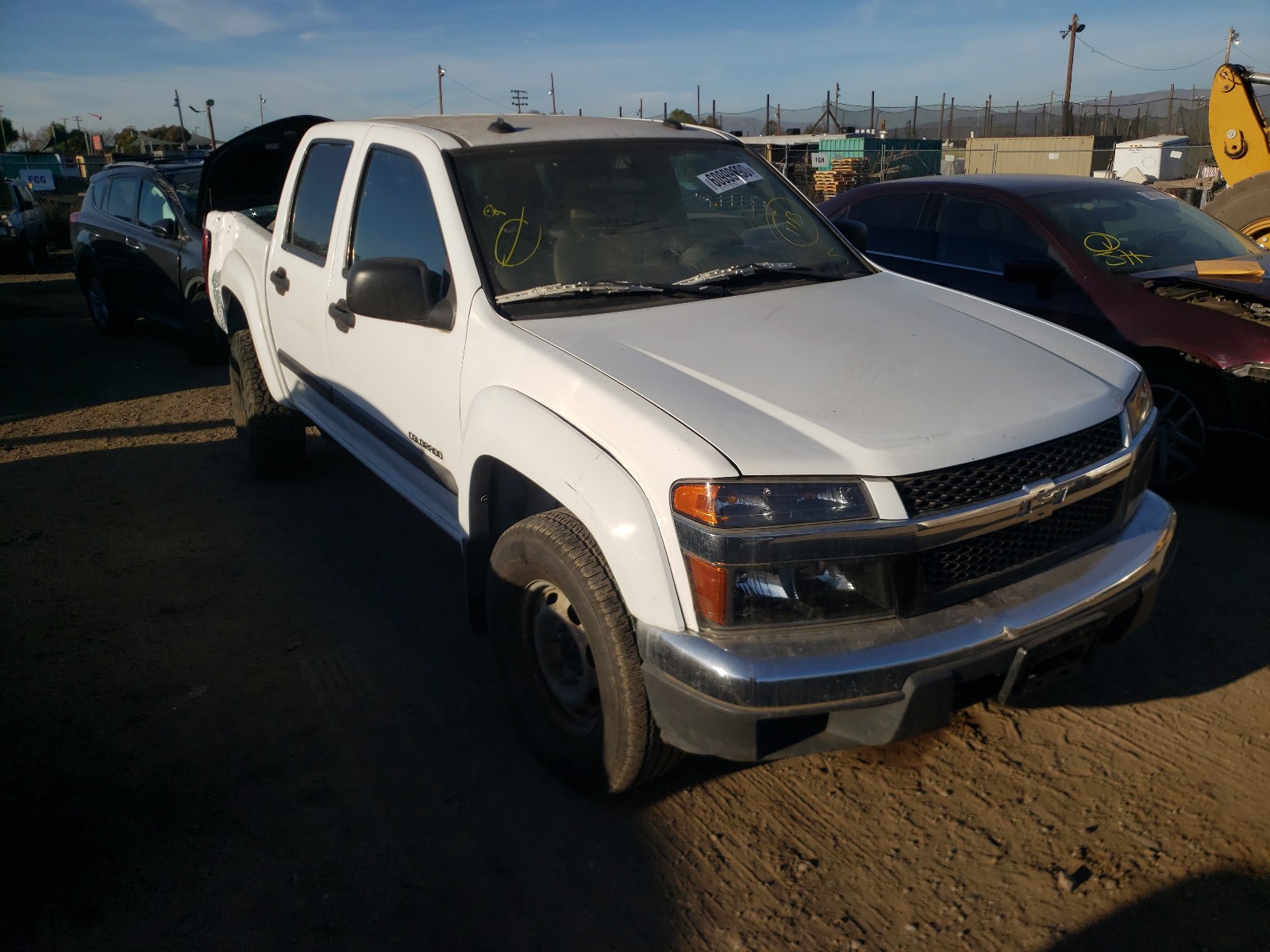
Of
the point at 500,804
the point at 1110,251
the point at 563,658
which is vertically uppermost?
the point at 1110,251

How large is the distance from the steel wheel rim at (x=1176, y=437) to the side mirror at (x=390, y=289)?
3.88 m

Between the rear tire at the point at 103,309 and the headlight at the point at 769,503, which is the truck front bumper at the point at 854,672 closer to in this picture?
the headlight at the point at 769,503

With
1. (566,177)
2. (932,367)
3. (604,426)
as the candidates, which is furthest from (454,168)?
(932,367)

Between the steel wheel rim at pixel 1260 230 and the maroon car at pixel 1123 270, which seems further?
the steel wheel rim at pixel 1260 230

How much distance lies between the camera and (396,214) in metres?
3.74

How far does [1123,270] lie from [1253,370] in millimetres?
1022

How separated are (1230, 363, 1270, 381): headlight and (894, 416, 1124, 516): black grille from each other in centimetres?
254

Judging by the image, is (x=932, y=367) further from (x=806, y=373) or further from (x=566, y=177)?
(x=566, y=177)

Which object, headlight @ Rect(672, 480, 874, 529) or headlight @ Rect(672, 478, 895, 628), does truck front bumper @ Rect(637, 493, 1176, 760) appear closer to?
headlight @ Rect(672, 478, 895, 628)

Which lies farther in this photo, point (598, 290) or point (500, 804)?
point (598, 290)

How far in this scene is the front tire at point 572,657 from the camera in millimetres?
2547

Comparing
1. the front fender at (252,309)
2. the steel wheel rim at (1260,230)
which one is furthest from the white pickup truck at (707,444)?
the steel wheel rim at (1260,230)

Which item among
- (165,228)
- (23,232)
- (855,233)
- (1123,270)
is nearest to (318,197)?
(855,233)

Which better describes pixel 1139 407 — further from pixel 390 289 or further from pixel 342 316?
pixel 342 316
